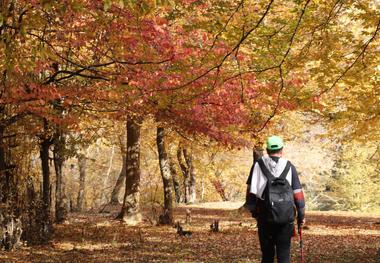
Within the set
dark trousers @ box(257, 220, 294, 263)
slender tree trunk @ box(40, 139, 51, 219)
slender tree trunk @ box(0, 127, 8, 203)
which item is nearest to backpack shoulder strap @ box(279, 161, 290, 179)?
dark trousers @ box(257, 220, 294, 263)

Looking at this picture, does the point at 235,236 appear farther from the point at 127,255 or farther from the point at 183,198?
the point at 183,198

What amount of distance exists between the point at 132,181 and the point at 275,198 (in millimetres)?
12054

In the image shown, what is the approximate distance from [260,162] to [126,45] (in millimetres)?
5044

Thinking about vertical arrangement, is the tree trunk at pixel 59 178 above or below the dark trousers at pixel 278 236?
above

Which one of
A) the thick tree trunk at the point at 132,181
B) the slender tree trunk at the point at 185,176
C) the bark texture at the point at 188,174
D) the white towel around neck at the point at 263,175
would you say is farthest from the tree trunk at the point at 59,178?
the bark texture at the point at 188,174

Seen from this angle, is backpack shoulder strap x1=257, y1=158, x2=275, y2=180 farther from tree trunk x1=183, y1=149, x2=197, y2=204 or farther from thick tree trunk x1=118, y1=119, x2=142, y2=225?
A: tree trunk x1=183, y1=149, x2=197, y2=204

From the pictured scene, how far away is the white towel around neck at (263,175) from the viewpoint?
5922 millimetres

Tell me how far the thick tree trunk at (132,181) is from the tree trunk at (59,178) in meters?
2.23

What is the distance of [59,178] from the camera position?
17.3 metres

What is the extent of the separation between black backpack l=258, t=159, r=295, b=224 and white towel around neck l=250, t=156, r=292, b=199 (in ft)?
0.14

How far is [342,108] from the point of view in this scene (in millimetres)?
17344

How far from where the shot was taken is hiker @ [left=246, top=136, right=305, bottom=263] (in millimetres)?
5859

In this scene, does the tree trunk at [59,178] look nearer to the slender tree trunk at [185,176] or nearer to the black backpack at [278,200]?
the black backpack at [278,200]

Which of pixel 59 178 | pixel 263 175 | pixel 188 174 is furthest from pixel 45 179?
pixel 188 174
